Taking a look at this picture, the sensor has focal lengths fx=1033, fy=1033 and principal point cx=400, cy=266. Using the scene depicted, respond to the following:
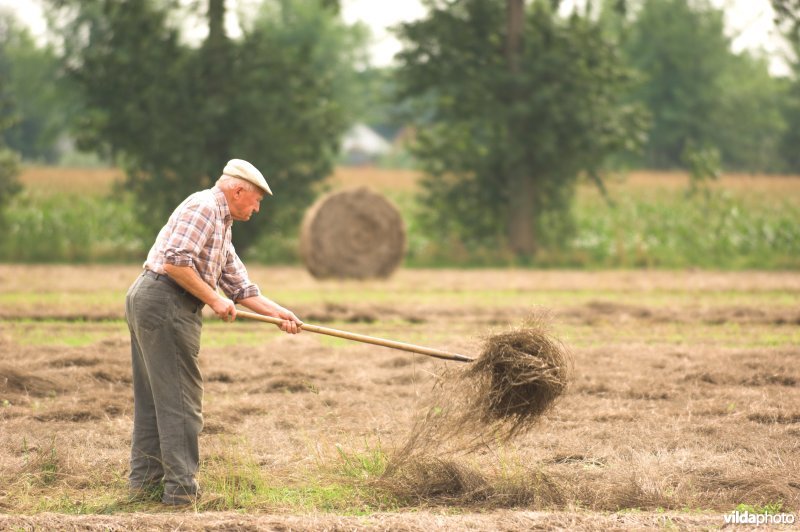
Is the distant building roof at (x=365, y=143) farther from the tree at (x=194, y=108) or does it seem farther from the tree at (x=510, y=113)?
the tree at (x=194, y=108)

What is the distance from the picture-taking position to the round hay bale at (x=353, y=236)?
18.4 m

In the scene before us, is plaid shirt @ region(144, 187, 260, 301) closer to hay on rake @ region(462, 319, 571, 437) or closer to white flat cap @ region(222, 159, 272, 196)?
white flat cap @ region(222, 159, 272, 196)

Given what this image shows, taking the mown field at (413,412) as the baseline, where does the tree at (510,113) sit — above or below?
above

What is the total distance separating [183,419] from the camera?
18.9ft

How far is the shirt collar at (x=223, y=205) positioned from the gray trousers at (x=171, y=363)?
48 cm

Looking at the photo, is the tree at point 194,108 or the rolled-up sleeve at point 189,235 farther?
the tree at point 194,108

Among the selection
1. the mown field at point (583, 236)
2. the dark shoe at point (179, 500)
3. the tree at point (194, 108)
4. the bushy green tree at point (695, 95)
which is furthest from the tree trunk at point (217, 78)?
the bushy green tree at point (695, 95)

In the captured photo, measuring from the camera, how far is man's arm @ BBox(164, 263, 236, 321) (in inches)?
220

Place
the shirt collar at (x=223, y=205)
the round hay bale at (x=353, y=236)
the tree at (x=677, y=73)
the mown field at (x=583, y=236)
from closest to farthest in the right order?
the shirt collar at (x=223, y=205)
the round hay bale at (x=353, y=236)
the mown field at (x=583, y=236)
the tree at (x=677, y=73)

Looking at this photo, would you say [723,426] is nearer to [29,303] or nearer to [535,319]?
[535,319]

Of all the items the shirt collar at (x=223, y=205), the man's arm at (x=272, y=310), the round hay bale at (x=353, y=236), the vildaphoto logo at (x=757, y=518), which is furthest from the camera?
the round hay bale at (x=353, y=236)

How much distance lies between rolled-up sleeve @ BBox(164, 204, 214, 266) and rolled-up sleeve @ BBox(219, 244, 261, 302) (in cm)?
50

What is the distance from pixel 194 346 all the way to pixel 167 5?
1764 cm

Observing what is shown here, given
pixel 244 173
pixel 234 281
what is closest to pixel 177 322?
pixel 234 281
